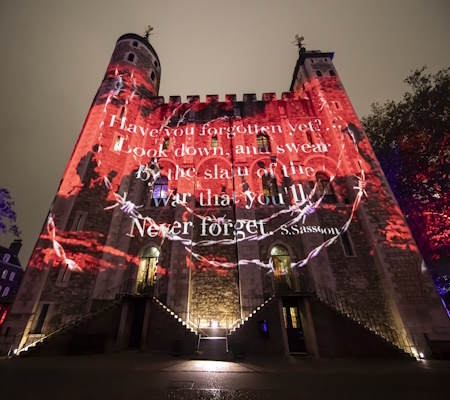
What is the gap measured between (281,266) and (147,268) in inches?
320

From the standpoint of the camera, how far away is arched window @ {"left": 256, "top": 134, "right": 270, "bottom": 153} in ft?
55.1

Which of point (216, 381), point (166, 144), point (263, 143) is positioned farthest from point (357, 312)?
point (166, 144)

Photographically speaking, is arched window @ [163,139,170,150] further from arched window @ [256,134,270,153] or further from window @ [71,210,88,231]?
window @ [71,210,88,231]

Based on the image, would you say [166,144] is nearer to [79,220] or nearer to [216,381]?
[79,220]

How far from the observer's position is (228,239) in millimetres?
13266

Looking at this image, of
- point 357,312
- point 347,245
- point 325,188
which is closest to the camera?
point 357,312

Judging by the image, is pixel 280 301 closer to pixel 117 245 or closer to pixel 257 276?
pixel 257 276

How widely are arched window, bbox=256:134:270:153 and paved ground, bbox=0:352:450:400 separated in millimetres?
13633

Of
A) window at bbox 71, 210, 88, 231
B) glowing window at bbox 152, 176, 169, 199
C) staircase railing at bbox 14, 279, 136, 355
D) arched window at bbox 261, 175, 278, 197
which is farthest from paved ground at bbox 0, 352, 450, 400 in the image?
arched window at bbox 261, 175, 278, 197

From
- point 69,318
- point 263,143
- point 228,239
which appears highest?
point 263,143

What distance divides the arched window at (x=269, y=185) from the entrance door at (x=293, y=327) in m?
7.21

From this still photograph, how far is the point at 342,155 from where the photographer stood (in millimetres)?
15180

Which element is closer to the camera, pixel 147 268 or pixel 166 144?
pixel 147 268

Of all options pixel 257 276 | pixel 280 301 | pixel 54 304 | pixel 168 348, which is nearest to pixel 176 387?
pixel 168 348
